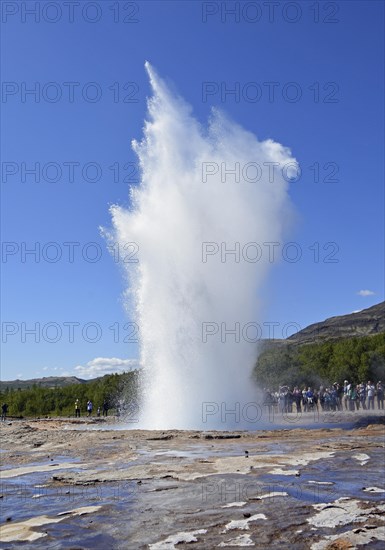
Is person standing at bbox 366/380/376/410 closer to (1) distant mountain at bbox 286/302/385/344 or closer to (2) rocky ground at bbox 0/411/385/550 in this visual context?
(2) rocky ground at bbox 0/411/385/550

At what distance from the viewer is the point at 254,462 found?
40.7 ft

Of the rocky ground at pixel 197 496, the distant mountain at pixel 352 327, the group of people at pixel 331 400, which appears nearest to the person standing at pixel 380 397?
the group of people at pixel 331 400

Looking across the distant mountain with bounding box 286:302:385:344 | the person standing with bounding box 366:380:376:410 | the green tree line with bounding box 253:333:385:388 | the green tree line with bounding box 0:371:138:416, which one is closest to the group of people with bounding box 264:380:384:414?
the person standing with bounding box 366:380:376:410

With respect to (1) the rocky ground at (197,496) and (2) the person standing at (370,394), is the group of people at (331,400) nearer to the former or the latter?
(2) the person standing at (370,394)

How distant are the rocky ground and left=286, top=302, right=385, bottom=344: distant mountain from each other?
149 meters

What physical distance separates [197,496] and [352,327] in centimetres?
17474

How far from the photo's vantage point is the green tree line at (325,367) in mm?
51191

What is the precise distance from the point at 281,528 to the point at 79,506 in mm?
3246

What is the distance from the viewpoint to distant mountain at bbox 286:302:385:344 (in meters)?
166

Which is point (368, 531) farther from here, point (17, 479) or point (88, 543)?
point (17, 479)

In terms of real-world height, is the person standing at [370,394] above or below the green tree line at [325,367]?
below

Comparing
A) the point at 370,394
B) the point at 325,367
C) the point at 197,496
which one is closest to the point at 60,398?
the point at 325,367

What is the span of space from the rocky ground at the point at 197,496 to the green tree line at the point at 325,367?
33308mm

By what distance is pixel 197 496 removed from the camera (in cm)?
896
